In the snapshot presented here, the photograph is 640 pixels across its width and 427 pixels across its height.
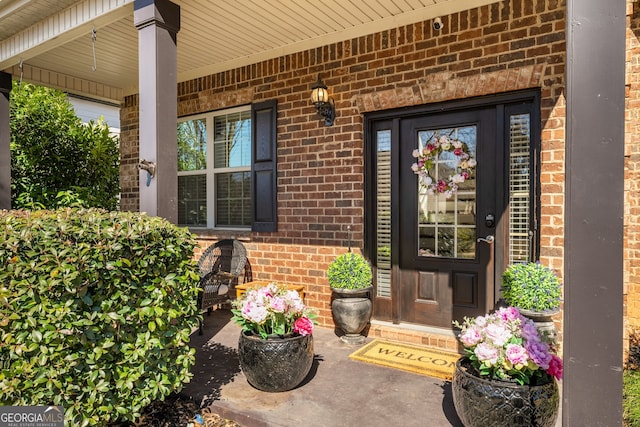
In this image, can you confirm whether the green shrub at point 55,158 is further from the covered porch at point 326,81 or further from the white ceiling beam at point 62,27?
the white ceiling beam at point 62,27

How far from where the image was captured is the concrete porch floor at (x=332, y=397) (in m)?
2.43

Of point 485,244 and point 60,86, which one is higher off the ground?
point 60,86

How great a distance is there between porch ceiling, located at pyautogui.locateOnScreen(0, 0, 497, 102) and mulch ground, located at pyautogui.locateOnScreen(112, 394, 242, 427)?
2.82 m

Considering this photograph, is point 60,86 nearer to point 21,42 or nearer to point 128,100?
point 128,100

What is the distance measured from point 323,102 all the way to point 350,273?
1677 millimetres

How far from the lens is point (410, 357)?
338 cm

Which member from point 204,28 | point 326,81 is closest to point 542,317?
point 326,81

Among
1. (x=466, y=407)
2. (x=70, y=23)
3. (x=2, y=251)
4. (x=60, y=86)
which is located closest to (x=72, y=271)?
(x=2, y=251)

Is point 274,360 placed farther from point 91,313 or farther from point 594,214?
point 594,214

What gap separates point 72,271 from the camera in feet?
6.48

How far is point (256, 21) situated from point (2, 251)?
9.29 ft

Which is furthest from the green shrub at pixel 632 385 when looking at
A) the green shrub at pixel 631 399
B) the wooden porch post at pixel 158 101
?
the wooden porch post at pixel 158 101

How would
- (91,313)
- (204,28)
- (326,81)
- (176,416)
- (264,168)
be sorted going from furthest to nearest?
1. (264,168)
2. (326,81)
3. (204,28)
4. (176,416)
5. (91,313)

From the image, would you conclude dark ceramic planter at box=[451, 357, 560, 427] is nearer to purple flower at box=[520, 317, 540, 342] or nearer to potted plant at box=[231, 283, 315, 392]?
purple flower at box=[520, 317, 540, 342]
